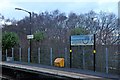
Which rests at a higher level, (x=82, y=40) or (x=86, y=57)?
(x=82, y=40)

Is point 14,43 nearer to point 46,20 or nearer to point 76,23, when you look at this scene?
point 76,23

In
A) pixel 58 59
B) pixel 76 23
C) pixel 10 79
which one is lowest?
pixel 10 79

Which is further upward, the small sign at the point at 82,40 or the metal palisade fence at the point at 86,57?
the small sign at the point at 82,40

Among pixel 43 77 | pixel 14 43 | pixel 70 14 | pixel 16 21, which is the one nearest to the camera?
pixel 43 77

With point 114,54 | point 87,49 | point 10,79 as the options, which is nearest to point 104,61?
point 114,54

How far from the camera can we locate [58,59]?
2503 cm

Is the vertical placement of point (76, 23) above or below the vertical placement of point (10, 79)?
above

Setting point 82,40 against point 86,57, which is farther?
point 86,57

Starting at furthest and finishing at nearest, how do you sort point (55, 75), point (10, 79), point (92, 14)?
point (92, 14)
point (10, 79)
point (55, 75)

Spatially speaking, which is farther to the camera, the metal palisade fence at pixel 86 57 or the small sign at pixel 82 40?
the small sign at pixel 82 40

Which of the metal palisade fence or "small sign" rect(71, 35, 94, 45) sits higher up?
"small sign" rect(71, 35, 94, 45)

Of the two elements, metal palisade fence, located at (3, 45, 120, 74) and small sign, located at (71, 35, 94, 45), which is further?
small sign, located at (71, 35, 94, 45)

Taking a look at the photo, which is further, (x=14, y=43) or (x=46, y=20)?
(x=46, y=20)

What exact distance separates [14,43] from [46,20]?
843 inches
